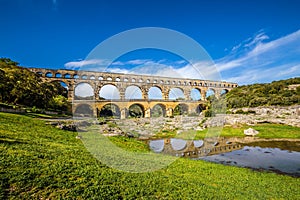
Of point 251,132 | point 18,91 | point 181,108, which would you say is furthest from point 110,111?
point 251,132

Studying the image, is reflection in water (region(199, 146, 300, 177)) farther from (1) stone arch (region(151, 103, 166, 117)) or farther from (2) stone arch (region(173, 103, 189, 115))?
(2) stone arch (region(173, 103, 189, 115))

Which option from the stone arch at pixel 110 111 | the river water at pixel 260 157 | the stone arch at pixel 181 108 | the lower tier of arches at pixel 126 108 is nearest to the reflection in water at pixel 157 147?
the river water at pixel 260 157

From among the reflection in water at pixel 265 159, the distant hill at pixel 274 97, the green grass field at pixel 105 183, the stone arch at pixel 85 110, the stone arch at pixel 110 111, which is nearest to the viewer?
the green grass field at pixel 105 183

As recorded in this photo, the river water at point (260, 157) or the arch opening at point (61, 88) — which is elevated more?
the arch opening at point (61, 88)

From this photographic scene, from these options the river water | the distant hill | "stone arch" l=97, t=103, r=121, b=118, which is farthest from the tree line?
the distant hill

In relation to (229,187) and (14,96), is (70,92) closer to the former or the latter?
(14,96)

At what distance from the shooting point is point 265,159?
11609 mm

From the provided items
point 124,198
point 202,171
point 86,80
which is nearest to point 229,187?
point 202,171

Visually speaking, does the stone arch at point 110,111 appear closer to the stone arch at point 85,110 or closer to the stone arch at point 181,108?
the stone arch at point 85,110

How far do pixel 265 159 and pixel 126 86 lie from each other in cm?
4595

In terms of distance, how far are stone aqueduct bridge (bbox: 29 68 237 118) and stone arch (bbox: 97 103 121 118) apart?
153cm

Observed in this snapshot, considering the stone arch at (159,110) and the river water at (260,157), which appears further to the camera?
the stone arch at (159,110)

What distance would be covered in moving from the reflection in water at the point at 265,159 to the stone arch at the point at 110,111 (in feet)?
119

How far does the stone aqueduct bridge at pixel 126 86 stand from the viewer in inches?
1795
